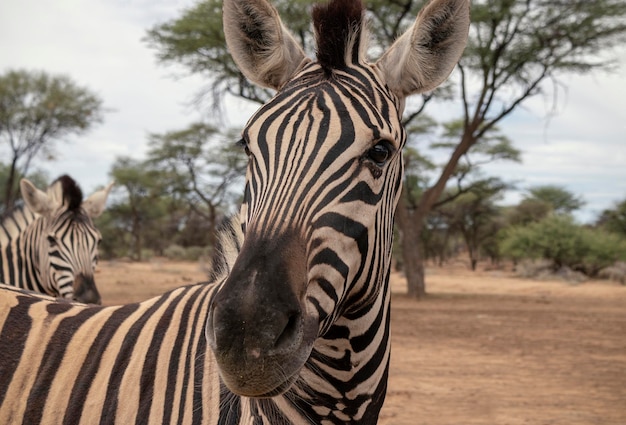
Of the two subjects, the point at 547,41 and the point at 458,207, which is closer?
the point at 547,41

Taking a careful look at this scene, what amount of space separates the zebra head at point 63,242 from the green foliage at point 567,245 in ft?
90.9

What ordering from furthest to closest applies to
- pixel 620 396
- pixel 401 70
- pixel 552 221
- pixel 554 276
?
pixel 552 221 → pixel 554 276 → pixel 620 396 → pixel 401 70

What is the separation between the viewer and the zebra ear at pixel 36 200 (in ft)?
20.1

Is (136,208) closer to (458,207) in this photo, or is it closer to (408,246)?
(458,207)

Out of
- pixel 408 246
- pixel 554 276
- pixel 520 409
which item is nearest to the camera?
pixel 520 409

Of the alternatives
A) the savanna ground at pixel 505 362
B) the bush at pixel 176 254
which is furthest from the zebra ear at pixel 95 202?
the bush at pixel 176 254

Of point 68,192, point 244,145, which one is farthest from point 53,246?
point 244,145

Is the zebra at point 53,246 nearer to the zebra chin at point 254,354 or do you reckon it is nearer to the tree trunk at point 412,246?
the zebra chin at point 254,354

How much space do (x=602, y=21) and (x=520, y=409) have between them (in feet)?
47.3

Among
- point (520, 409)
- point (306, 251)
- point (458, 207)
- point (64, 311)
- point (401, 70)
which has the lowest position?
point (520, 409)

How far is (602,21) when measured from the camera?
1653cm

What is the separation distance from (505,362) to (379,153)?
323 inches

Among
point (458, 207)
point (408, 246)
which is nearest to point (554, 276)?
point (458, 207)

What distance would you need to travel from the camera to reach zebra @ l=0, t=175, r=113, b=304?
609 cm
